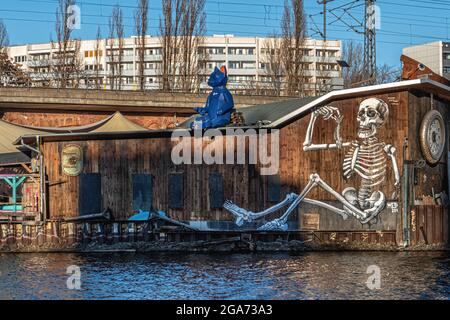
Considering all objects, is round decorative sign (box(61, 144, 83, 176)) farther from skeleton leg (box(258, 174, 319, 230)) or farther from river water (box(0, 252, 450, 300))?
skeleton leg (box(258, 174, 319, 230))

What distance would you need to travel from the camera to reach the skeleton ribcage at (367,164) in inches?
1649

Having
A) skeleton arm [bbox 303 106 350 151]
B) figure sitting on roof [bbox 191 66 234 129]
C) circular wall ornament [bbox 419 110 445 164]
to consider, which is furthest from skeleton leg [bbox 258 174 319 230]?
circular wall ornament [bbox 419 110 445 164]

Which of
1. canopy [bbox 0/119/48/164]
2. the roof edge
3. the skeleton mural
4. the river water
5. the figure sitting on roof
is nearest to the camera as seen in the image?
the river water

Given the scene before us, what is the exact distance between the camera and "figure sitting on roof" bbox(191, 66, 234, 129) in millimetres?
43031

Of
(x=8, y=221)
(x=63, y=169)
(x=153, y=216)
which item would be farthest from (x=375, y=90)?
(x=8, y=221)

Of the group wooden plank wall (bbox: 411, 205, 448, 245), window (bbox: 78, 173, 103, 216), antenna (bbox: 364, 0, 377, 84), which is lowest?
wooden plank wall (bbox: 411, 205, 448, 245)

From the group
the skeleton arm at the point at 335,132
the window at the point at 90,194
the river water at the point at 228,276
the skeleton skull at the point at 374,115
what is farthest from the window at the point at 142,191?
the skeleton skull at the point at 374,115

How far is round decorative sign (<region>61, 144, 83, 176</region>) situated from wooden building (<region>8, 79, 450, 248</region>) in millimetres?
49

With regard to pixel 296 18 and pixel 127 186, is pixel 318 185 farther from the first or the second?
pixel 296 18

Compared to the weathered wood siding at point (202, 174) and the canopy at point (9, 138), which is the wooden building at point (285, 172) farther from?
the canopy at point (9, 138)

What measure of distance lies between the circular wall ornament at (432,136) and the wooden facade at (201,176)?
40cm

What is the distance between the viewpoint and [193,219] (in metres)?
42.1

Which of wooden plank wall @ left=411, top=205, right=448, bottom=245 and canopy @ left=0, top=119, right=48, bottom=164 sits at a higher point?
canopy @ left=0, top=119, right=48, bottom=164

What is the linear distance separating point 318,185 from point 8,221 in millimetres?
15119
